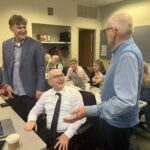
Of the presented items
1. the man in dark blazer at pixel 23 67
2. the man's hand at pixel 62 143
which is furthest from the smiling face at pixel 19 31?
the man's hand at pixel 62 143

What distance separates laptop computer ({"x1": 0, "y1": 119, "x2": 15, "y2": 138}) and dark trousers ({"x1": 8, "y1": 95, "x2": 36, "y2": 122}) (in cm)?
64

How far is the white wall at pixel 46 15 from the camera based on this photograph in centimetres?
456

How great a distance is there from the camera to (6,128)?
1.40 meters

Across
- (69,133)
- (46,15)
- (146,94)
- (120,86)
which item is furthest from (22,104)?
(46,15)

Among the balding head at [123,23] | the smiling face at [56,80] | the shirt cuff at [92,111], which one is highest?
the balding head at [123,23]

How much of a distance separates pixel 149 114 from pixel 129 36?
1.79 metres

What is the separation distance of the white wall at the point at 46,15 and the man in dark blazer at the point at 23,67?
2737 mm

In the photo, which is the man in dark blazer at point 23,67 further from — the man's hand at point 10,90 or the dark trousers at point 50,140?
the dark trousers at point 50,140

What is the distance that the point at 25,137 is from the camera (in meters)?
1.31

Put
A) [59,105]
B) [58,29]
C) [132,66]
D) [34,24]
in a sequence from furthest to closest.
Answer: [58,29]
[34,24]
[59,105]
[132,66]

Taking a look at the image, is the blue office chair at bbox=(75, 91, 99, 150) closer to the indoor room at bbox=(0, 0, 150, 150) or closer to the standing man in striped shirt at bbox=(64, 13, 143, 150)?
the indoor room at bbox=(0, 0, 150, 150)

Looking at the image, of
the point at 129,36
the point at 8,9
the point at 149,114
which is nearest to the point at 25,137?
the point at 129,36

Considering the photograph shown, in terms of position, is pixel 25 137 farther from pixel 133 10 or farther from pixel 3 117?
pixel 133 10

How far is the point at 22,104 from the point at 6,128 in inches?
32.5
